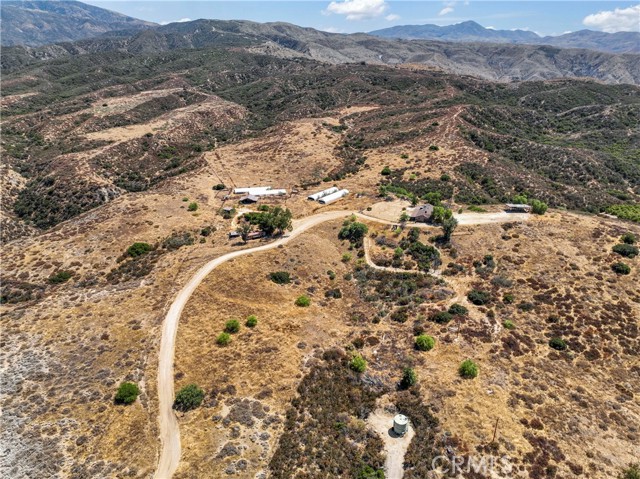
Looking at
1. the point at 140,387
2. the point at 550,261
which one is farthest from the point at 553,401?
the point at 140,387

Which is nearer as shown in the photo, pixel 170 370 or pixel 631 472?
pixel 631 472

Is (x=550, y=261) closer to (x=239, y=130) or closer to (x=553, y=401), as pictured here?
(x=553, y=401)

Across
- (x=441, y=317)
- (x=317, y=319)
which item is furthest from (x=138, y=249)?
(x=441, y=317)

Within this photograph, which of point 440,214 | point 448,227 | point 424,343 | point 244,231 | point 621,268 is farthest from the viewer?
point 440,214

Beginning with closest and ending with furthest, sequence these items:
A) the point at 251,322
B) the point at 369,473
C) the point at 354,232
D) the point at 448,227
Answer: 1. the point at 369,473
2. the point at 251,322
3. the point at 448,227
4. the point at 354,232

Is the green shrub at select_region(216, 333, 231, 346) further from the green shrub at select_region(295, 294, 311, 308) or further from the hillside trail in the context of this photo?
the green shrub at select_region(295, 294, 311, 308)

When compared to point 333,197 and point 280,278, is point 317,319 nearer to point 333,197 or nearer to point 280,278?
point 280,278
